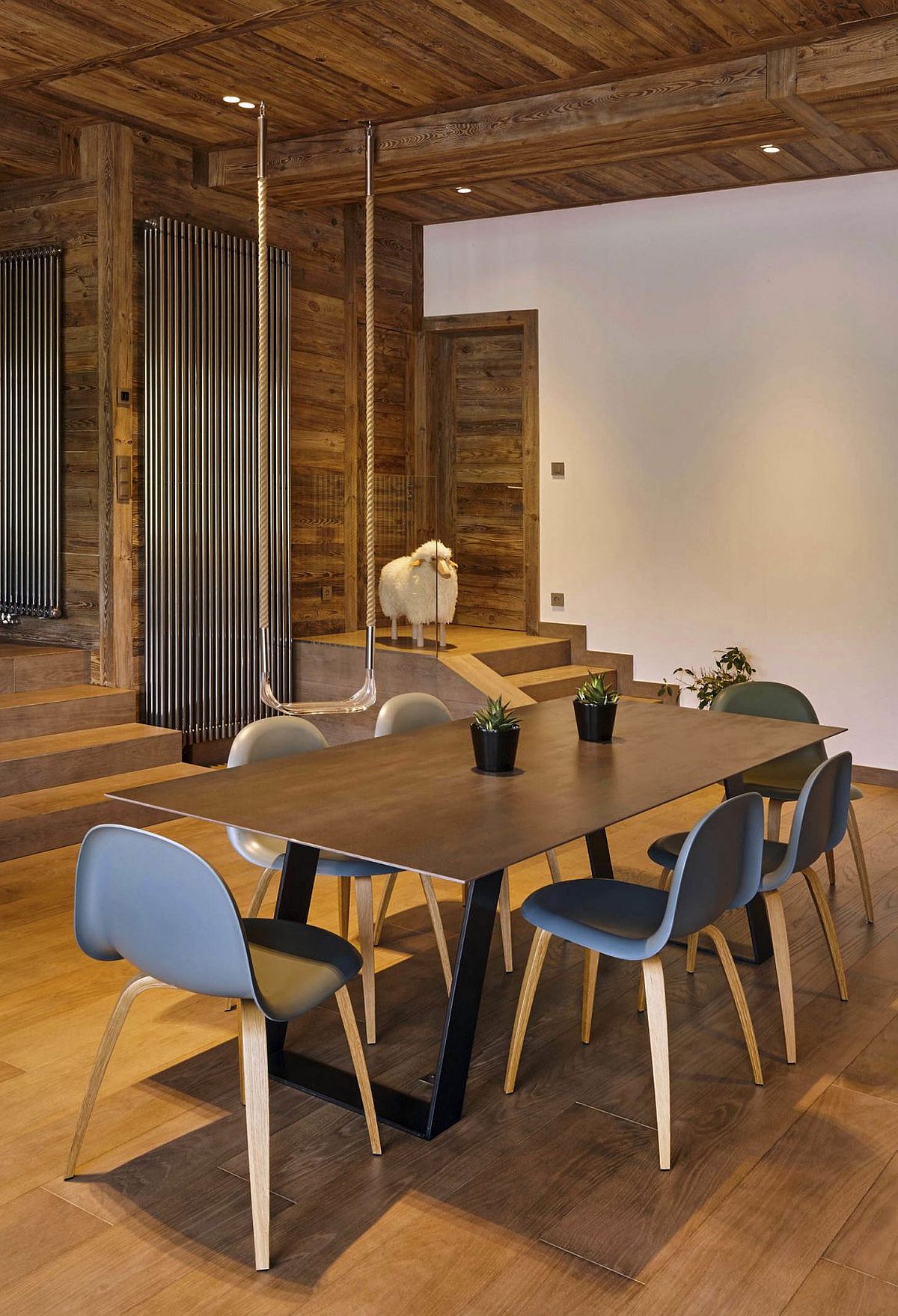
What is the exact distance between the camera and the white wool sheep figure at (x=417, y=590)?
6.70 m

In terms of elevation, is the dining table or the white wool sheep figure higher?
the white wool sheep figure

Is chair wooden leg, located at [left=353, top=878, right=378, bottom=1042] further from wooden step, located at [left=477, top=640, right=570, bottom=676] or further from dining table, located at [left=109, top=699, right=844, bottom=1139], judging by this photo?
wooden step, located at [left=477, top=640, right=570, bottom=676]

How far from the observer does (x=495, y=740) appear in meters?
3.16

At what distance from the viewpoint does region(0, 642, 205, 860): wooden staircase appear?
4836 mm

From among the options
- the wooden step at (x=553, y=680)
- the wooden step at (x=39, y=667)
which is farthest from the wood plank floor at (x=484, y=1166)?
the wooden step at (x=553, y=680)

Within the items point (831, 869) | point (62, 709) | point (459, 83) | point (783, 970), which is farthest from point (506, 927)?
point (459, 83)

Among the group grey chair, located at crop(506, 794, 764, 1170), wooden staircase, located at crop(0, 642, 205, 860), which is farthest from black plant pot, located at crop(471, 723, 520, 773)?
wooden staircase, located at crop(0, 642, 205, 860)

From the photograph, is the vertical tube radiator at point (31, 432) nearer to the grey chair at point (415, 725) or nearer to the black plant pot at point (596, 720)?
the grey chair at point (415, 725)

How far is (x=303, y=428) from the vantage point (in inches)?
271

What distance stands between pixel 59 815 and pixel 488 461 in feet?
12.9

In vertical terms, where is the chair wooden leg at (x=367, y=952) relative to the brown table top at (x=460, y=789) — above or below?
below

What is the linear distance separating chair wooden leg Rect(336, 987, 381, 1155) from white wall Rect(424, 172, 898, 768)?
4392mm

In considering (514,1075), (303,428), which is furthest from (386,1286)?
(303,428)

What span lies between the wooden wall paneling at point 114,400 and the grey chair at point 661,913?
3460mm
